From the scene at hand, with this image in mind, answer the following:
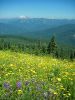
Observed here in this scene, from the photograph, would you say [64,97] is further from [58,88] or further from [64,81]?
[64,81]

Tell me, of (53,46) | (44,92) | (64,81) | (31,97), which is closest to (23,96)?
(31,97)

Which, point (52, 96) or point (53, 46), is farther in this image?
point (53, 46)

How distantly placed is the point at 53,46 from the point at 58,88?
5734cm

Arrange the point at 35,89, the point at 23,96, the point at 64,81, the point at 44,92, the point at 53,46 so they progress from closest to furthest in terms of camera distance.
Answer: the point at 23,96, the point at 44,92, the point at 35,89, the point at 64,81, the point at 53,46

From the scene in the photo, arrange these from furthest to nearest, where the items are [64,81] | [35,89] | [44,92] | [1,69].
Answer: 1. [1,69]
2. [64,81]
3. [35,89]
4. [44,92]

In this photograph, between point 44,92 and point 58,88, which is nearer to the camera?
point 44,92

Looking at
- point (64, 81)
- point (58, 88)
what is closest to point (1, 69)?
point (64, 81)

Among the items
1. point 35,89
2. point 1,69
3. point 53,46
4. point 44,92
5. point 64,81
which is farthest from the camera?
point 53,46

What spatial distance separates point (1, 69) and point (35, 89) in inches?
122

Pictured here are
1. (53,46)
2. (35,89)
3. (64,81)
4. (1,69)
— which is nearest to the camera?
(35,89)

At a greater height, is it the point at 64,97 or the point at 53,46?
the point at 64,97

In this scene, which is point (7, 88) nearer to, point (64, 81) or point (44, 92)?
point (44, 92)

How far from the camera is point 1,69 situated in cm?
882

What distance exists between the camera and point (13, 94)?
566 centimetres
